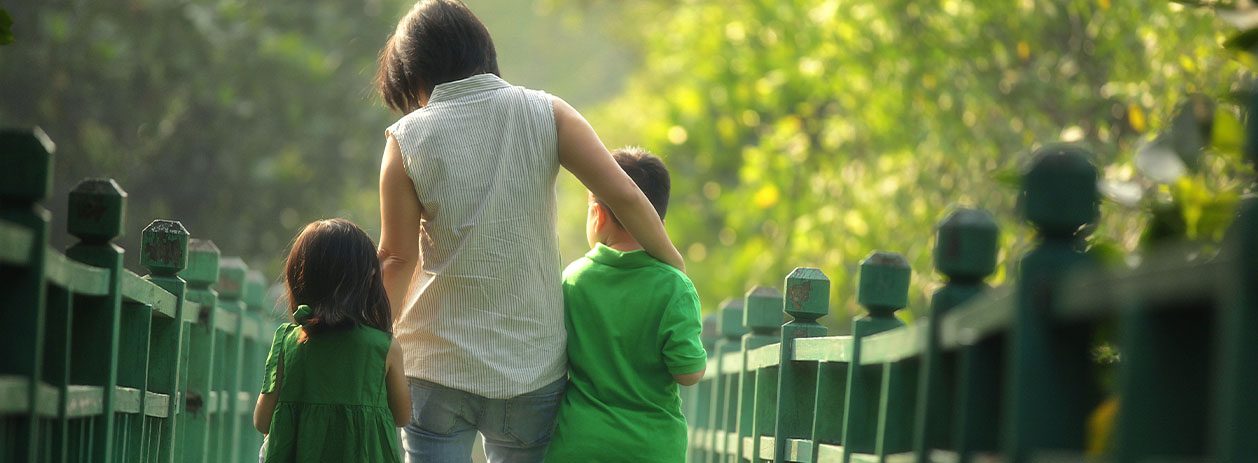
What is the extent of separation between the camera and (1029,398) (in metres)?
2.10

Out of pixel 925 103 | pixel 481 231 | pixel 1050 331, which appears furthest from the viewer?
pixel 925 103

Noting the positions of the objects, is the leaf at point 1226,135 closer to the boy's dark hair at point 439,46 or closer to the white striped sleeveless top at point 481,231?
the white striped sleeveless top at point 481,231

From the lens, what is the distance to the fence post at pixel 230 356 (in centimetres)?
560

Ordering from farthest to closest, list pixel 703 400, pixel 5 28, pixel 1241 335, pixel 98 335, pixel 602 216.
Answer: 1. pixel 703 400
2. pixel 602 216
3. pixel 98 335
4. pixel 5 28
5. pixel 1241 335

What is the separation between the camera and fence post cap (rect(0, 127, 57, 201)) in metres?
2.52

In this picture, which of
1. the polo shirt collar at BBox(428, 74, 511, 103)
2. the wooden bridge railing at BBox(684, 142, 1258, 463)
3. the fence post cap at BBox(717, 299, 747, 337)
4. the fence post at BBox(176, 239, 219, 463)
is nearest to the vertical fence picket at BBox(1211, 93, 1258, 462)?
the wooden bridge railing at BBox(684, 142, 1258, 463)

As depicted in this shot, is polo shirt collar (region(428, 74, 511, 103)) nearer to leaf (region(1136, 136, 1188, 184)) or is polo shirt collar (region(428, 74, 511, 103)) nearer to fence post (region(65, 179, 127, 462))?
fence post (region(65, 179, 127, 462))

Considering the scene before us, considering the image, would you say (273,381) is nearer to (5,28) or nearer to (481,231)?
(481,231)

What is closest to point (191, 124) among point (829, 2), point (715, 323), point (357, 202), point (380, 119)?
point (380, 119)

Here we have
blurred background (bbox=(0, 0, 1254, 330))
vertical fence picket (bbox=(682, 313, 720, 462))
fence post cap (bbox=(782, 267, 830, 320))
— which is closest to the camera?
fence post cap (bbox=(782, 267, 830, 320))

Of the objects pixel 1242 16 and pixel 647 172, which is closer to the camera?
pixel 1242 16

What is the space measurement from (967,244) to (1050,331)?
424mm

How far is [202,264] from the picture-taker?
507 centimetres

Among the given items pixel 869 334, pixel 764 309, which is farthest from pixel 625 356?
pixel 764 309
